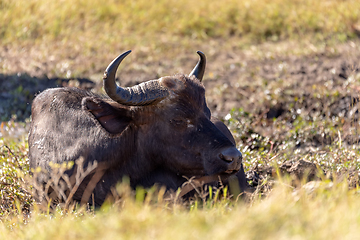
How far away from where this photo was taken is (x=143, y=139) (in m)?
4.80

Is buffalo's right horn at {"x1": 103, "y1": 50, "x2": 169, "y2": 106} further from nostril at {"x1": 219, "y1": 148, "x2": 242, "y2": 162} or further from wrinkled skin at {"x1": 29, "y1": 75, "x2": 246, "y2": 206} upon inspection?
nostril at {"x1": 219, "y1": 148, "x2": 242, "y2": 162}

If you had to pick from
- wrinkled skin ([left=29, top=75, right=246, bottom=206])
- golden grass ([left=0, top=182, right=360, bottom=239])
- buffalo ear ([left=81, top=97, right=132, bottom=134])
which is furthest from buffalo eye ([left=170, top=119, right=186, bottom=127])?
golden grass ([left=0, top=182, right=360, bottom=239])

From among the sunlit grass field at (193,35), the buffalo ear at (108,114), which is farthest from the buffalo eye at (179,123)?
the sunlit grass field at (193,35)

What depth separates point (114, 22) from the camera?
50.7 ft

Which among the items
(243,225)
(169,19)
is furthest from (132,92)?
(169,19)

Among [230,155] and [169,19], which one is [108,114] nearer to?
[230,155]

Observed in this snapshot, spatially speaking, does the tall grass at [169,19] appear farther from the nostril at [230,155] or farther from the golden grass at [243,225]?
the golden grass at [243,225]

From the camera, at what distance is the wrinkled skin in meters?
4.64

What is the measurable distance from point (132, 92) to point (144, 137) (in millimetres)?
525

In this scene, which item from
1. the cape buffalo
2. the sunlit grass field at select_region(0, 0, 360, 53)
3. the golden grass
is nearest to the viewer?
the golden grass

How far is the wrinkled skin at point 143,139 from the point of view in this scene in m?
4.64

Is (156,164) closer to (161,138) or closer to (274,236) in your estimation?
(161,138)

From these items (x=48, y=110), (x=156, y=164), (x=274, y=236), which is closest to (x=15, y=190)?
(x=48, y=110)

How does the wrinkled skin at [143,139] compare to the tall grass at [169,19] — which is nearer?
the wrinkled skin at [143,139]
